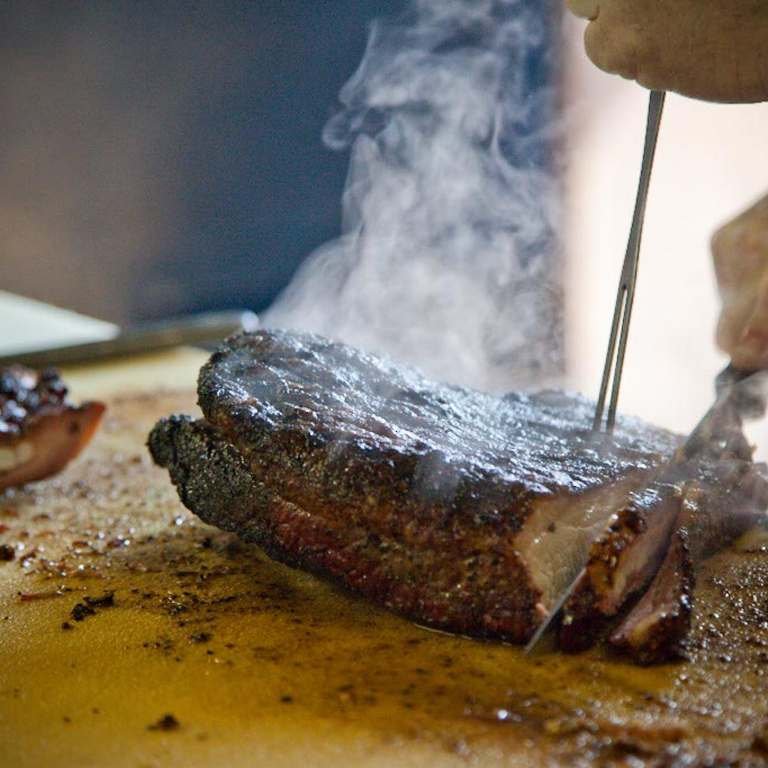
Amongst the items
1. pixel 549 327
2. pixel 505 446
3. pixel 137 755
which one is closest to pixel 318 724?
pixel 137 755

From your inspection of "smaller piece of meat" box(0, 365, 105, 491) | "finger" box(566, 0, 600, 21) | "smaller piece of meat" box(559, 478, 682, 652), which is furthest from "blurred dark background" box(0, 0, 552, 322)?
"smaller piece of meat" box(559, 478, 682, 652)

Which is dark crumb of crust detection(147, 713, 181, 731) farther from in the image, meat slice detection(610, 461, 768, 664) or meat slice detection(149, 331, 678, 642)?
meat slice detection(610, 461, 768, 664)

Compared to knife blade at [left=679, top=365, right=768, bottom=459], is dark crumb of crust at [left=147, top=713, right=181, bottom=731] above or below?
below

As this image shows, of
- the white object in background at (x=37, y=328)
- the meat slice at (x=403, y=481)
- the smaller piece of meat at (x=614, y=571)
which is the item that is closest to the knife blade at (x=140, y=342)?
the white object in background at (x=37, y=328)

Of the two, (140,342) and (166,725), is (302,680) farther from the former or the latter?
(140,342)

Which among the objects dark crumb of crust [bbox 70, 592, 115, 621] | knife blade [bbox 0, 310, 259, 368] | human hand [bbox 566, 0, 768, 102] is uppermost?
human hand [bbox 566, 0, 768, 102]

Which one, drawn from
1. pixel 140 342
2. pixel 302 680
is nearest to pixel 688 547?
pixel 302 680

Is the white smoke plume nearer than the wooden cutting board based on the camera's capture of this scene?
No

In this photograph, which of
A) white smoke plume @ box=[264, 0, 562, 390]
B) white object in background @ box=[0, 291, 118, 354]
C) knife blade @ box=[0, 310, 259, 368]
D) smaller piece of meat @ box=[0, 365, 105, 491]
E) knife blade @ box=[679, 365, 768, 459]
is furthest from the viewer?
white object in background @ box=[0, 291, 118, 354]
